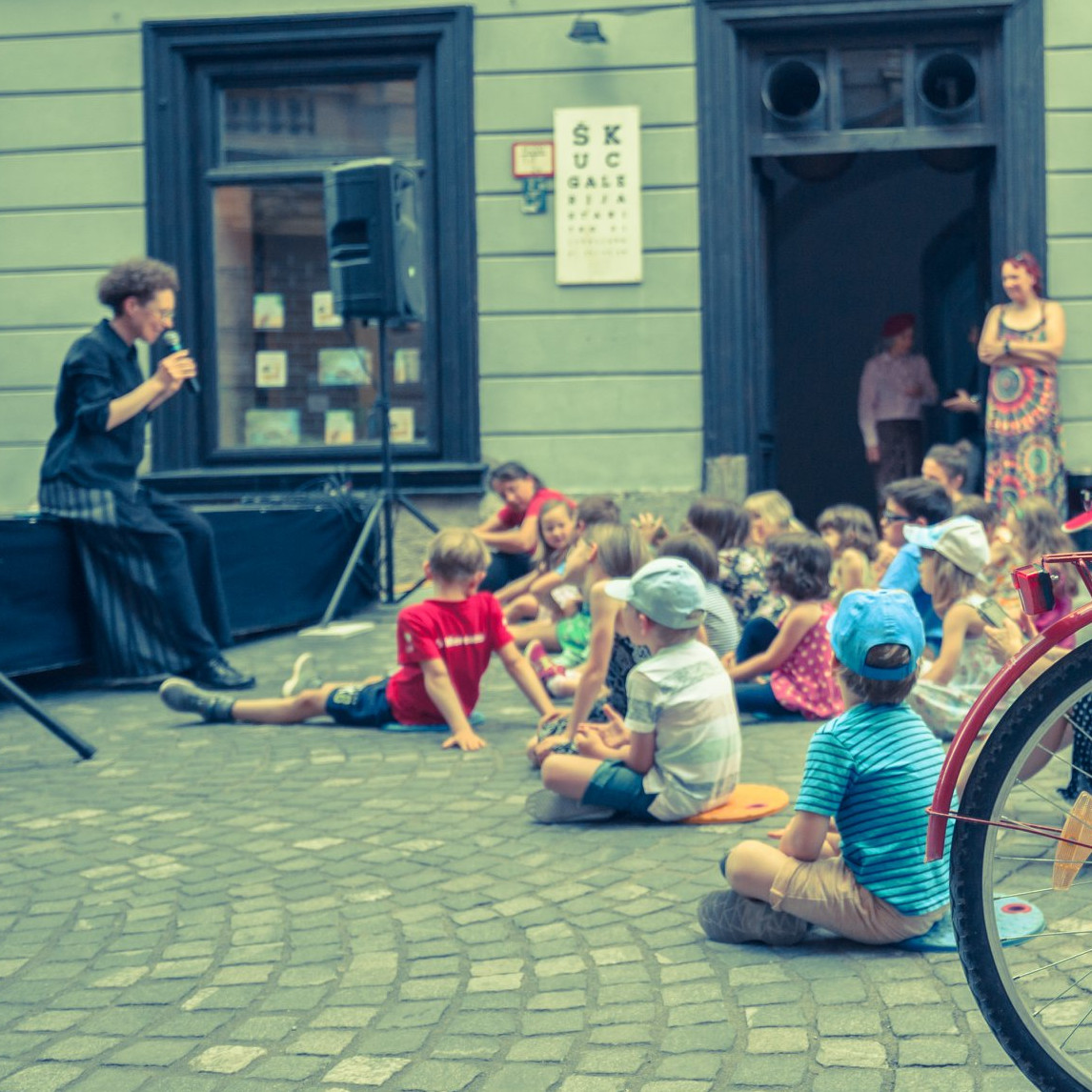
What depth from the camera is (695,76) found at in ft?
35.6

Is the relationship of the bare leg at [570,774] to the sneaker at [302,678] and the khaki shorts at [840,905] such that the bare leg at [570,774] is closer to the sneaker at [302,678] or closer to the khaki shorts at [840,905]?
the khaki shorts at [840,905]

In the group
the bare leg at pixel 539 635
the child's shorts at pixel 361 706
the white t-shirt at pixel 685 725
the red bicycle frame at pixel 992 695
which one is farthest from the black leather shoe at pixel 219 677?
the red bicycle frame at pixel 992 695

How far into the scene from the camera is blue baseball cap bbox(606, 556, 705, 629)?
15.1 ft

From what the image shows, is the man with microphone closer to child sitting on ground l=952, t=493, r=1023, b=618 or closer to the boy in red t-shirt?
the boy in red t-shirt

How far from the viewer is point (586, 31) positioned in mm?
10719

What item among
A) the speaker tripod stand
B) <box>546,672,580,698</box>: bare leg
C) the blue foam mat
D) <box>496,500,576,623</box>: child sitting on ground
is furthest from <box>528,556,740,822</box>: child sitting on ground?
the speaker tripod stand

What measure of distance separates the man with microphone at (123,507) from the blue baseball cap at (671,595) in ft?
11.6

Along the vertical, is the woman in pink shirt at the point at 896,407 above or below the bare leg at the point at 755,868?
above

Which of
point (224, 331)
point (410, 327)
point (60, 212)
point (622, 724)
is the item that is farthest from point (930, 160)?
point (622, 724)

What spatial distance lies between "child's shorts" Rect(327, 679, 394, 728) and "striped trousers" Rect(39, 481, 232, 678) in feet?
4.50

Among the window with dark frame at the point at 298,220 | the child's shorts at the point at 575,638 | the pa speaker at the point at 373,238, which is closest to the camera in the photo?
the child's shorts at the point at 575,638

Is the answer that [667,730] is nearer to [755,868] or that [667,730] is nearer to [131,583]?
[755,868]

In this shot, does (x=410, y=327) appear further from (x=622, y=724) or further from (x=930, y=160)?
(x=622, y=724)

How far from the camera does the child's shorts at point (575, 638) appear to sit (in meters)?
7.50
